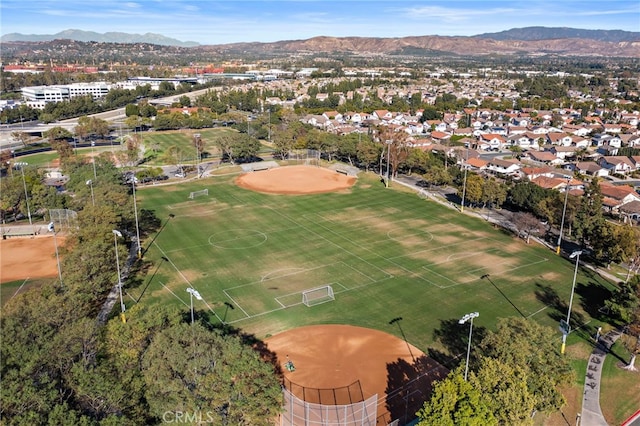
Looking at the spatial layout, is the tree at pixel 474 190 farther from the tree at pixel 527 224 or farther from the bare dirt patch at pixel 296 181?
the bare dirt patch at pixel 296 181

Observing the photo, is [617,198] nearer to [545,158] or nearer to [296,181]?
[545,158]

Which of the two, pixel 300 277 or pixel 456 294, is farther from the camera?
pixel 300 277

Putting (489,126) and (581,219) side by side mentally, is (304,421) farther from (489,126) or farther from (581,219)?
(489,126)

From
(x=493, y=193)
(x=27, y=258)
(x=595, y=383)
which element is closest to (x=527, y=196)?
→ (x=493, y=193)

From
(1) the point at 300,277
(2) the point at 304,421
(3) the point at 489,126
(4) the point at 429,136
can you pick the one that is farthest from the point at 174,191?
(3) the point at 489,126

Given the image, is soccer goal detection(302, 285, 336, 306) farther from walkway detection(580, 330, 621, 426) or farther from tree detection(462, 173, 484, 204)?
tree detection(462, 173, 484, 204)
